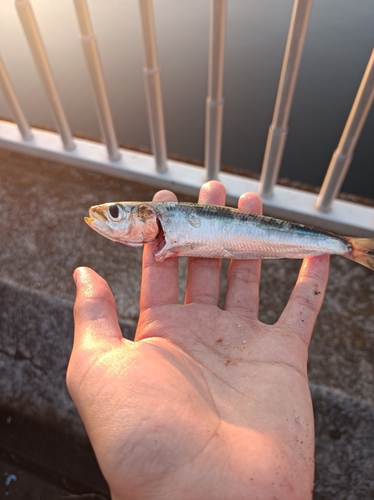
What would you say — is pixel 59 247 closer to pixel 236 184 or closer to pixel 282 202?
pixel 236 184

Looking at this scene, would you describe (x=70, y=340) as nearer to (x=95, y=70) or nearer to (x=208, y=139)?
(x=208, y=139)

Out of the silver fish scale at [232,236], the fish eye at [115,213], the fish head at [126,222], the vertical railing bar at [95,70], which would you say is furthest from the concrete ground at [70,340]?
the fish eye at [115,213]

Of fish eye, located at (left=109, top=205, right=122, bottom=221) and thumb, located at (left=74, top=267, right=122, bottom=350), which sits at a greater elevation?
fish eye, located at (left=109, top=205, right=122, bottom=221)

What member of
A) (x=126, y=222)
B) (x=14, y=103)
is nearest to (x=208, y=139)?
(x=126, y=222)

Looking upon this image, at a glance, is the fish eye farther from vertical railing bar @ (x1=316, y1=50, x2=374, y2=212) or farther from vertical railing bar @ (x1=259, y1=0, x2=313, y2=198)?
vertical railing bar @ (x1=316, y1=50, x2=374, y2=212)

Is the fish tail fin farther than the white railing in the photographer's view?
No

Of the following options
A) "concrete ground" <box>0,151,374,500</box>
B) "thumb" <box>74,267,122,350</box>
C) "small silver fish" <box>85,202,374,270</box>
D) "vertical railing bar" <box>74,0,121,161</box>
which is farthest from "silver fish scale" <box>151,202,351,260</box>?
"vertical railing bar" <box>74,0,121,161</box>
